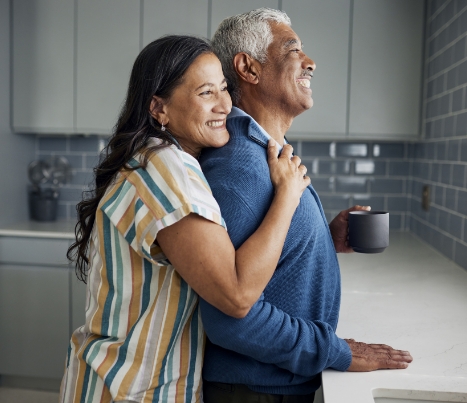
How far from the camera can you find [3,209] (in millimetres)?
3062

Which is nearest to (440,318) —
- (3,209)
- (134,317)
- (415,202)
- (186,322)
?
(186,322)

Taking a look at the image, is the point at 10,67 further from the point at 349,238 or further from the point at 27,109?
the point at 349,238

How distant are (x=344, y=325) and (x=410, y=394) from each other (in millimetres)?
358

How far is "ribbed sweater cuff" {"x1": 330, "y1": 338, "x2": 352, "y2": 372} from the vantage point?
1072 mm

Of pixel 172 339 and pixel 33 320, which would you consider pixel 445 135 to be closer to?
pixel 172 339

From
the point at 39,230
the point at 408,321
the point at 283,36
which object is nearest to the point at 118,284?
the point at 283,36

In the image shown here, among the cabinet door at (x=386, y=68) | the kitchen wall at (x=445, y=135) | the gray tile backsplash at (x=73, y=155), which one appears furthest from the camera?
the gray tile backsplash at (x=73, y=155)

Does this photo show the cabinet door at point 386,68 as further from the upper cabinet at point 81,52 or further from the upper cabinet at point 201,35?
the upper cabinet at point 81,52

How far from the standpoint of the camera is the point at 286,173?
110 centimetres

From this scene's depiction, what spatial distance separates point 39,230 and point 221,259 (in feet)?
7.48

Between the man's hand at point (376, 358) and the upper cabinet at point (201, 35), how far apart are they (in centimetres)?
197

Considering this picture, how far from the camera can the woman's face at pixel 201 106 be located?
3.57 ft

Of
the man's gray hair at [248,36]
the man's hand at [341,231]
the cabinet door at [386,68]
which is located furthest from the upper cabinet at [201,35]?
the man's gray hair at [248,36]

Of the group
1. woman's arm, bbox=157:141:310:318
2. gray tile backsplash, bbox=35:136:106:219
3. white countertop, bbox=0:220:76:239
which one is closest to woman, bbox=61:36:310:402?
woman's arm, bbox=157:141:310:318
